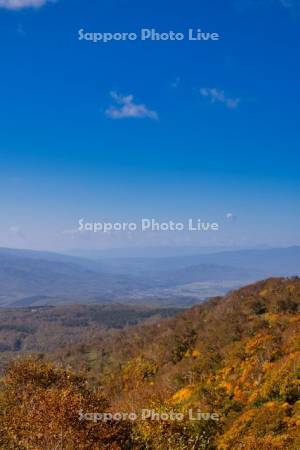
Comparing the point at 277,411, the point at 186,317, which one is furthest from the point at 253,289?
the point at 277,411

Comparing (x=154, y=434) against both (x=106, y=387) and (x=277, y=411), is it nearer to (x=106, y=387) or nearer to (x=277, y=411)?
(x=277, y=411)

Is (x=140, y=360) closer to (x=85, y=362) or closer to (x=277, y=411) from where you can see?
(x=85, y=362)

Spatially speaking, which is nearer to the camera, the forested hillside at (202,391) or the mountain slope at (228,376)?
the forested hillside at (202,391)

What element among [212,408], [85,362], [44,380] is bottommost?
[85,362]

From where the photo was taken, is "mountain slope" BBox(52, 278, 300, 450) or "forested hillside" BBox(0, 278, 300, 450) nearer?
"forested hillside" BBox(0, 278, 300, 450)

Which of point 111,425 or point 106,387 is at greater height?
point 111,425

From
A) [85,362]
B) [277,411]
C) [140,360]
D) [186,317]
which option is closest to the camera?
[277,411]

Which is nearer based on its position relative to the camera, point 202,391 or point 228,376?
point 202,391

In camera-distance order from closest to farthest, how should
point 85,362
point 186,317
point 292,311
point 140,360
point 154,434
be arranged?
point 154,434 < point 292,311 < point 140,360 < point 186,317 < point 85,362

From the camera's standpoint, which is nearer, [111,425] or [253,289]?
[111,425]
